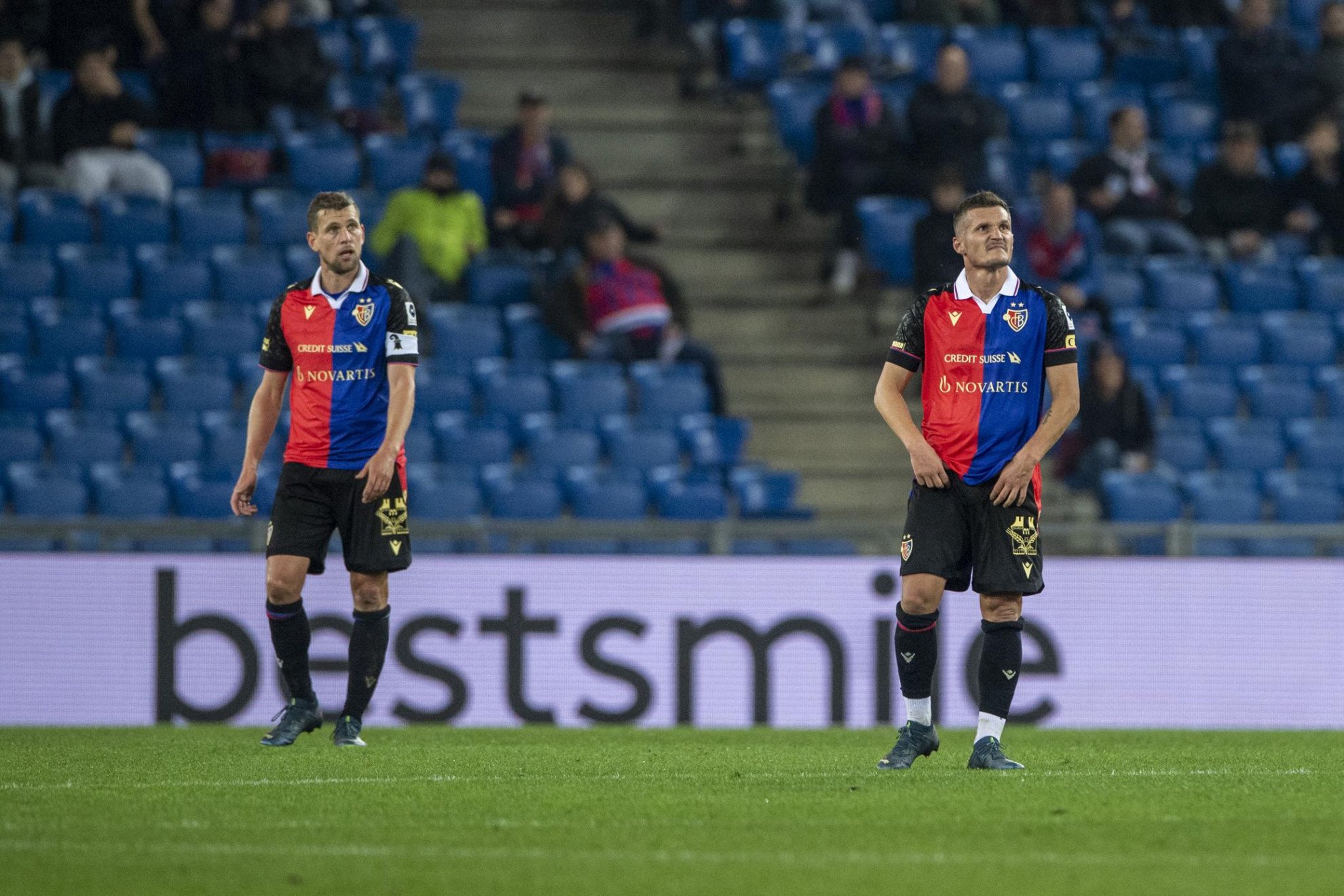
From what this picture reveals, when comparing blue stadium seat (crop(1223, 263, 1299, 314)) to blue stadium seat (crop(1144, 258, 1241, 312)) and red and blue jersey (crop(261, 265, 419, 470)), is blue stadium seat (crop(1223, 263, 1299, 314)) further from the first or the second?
red and blue jersey (crop(261, 265, 419, 470))

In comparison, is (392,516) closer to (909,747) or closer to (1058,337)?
(909,747)

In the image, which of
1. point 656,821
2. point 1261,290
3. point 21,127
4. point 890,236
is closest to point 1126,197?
point 1261,290

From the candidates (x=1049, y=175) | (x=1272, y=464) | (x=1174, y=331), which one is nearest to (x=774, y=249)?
(x=1049, y=175)

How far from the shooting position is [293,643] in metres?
8.29

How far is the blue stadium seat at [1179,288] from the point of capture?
15.3m

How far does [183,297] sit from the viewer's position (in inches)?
549

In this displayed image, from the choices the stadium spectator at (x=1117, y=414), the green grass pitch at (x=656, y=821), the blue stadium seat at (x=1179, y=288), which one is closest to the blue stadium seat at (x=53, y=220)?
the green grass pitch at (x=656, y=821)

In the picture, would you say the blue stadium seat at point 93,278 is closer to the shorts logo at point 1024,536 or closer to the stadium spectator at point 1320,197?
the shorts logo at point 1024,536

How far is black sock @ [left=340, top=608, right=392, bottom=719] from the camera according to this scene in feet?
26.9

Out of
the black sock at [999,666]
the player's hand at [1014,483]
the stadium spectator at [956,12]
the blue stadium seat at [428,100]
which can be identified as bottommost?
the black sock at [999,666]

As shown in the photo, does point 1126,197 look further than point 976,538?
Yes

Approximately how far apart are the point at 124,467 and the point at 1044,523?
5320mm

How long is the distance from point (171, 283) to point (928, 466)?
8.22 m

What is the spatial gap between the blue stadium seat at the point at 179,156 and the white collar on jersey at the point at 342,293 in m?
7.36
